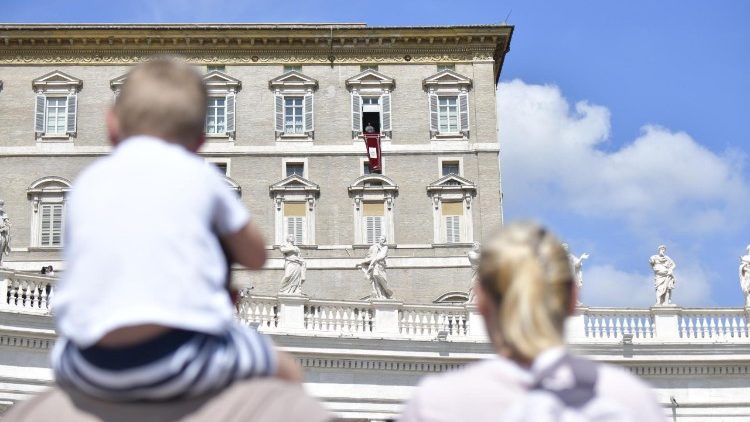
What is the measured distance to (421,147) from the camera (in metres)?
54.4

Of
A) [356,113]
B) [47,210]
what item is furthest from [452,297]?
[47,210]

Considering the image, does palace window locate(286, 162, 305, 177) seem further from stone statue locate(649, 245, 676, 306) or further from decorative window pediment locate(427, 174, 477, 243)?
stone statue locate(649, 245, 676, 306)

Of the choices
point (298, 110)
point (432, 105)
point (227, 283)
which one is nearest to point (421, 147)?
point (432, 105)

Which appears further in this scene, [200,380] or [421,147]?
[421,147]

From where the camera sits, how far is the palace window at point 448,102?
54688 millimetres

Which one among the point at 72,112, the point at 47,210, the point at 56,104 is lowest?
the point at 47,210

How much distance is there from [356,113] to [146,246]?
5038 centimetres

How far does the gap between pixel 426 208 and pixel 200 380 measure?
48.8m

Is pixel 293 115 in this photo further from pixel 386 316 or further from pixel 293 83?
pixel 386 316

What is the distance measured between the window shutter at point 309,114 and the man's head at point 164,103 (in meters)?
49.8

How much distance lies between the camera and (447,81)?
5500 cm

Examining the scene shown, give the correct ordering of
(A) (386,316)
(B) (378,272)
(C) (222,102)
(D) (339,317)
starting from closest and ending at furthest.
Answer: (D) (339,317)
(A) (386,316)
(B) (378,272)
(C) (222,102)

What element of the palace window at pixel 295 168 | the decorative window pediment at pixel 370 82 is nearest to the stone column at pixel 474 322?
the palace window at pixel 295 168

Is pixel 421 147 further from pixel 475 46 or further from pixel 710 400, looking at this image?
pixel 710 400
